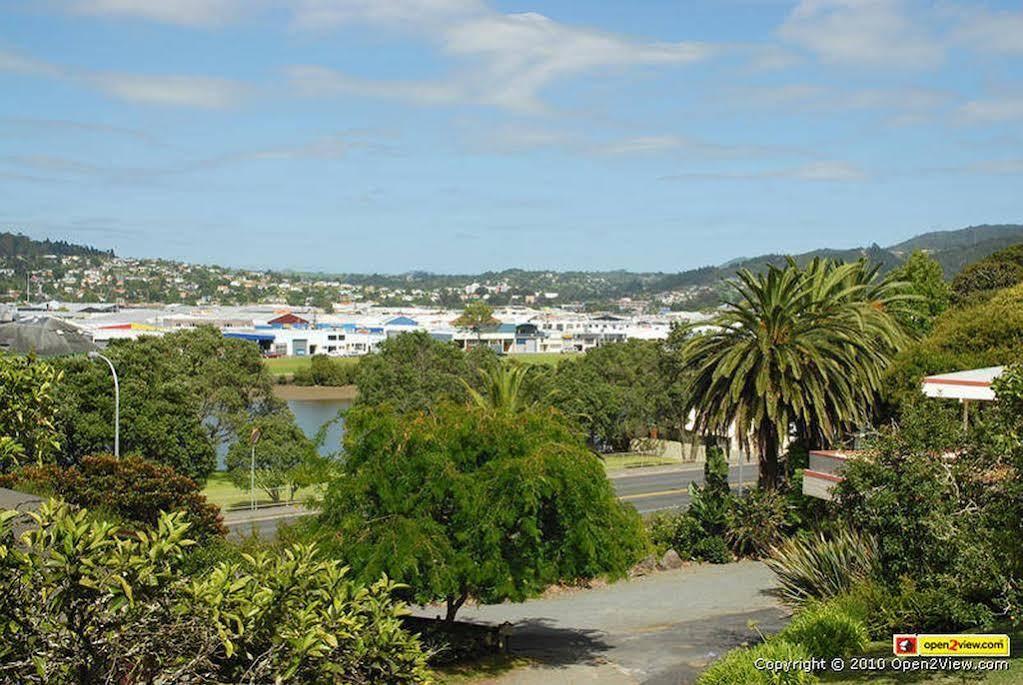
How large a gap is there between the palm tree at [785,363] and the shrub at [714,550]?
228 cm

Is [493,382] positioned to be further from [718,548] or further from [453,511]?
[453,511]

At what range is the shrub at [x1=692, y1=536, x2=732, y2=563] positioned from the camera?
28.9 meters

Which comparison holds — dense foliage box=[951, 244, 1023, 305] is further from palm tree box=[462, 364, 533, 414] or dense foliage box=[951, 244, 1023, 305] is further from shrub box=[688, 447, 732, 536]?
palm tree box=[462, 364, 533, 414]

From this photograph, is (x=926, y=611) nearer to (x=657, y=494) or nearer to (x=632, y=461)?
(x=657, y=494)

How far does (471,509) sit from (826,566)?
5.99 metres

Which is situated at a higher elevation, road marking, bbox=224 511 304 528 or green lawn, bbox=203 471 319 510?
road marking, bbox=224 511 304 528

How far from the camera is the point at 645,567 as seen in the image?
2830cm

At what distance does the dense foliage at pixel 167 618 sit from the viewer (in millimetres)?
7547

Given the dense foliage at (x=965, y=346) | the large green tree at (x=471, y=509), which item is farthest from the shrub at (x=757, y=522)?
the large green tree at (x=471, y=509)

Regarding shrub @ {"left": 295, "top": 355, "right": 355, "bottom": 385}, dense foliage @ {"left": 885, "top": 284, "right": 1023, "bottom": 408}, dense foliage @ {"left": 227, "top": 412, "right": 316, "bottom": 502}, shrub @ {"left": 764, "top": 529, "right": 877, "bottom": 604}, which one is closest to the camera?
shrub @ {"left": 764, "top": 529, "right": 877, "bottom": 604}

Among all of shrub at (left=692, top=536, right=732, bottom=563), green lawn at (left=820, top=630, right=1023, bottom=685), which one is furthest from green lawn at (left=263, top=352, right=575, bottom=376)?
green lawn at (left=820, top=630, right=1023, bottom=685)

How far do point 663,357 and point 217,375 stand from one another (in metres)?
→ 27.9

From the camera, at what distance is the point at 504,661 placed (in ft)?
60.8

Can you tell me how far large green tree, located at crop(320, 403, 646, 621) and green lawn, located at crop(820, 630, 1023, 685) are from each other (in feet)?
17.3
